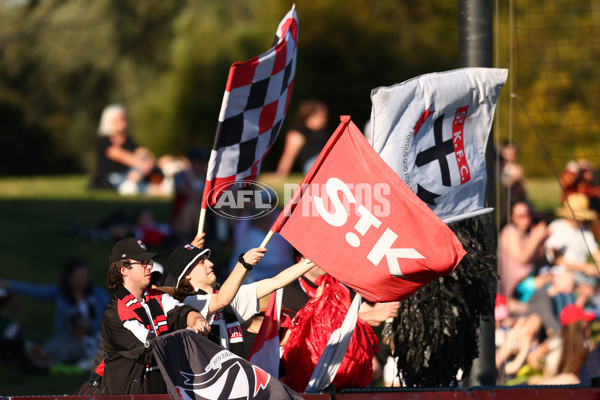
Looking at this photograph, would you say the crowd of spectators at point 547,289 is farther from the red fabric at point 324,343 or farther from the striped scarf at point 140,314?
the striped scarf at point 140,314

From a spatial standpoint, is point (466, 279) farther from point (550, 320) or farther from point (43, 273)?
point (43, 273)

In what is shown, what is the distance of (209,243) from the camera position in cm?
1026

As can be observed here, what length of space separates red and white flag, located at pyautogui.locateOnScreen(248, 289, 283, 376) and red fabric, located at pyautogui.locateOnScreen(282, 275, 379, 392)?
0.43 feet

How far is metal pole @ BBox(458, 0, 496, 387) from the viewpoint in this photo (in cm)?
542

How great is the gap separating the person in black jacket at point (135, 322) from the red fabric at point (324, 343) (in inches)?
31.8

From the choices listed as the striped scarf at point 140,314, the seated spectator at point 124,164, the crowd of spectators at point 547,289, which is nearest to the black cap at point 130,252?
the striped scarf at point 140,314

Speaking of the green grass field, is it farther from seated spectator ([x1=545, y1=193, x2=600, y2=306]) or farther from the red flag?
seated spectator ([x1=545, y1=193, x2=600, y2=306])

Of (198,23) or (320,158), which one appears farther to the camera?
(198,23)

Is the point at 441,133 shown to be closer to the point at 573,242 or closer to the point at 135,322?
the point at 135,322

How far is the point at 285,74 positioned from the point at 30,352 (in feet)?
14.9

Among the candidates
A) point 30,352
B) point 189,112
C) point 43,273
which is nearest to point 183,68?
point 189,112

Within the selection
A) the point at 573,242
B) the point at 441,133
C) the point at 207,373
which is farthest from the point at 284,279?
the point at 573,242

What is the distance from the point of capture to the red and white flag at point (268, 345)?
4.66m

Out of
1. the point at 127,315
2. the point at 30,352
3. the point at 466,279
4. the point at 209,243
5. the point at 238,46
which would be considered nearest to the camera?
the point at 127,315
